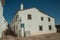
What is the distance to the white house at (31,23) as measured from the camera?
2883 centimetres

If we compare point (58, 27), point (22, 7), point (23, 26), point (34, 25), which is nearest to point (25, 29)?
point (23, 26)

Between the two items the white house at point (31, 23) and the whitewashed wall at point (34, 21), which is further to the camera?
the whitewashed wall at point (34, 21)

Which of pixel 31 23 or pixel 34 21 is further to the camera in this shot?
pixel 34 21

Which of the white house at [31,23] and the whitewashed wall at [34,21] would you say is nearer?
the white house at [31,23]

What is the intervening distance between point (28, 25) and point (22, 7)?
5.74 meters

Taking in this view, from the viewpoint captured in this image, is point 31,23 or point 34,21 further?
point 34,21

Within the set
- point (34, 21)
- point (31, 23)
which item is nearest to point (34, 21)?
point (34, 21)

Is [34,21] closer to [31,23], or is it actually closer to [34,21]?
[34,21]

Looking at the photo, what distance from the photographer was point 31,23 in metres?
29.8

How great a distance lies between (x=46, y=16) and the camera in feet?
109

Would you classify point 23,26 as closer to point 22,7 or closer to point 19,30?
point 19,30

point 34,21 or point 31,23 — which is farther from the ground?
point 34,21

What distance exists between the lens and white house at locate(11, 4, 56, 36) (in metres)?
28.8

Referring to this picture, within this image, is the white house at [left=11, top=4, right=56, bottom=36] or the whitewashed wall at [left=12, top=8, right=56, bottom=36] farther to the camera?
the whitewashed wall at [left=12, top=8, right=56, bottom=36]
